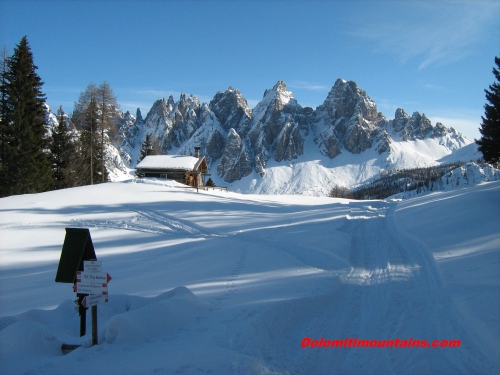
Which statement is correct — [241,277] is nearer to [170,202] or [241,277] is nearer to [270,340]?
[270,340]

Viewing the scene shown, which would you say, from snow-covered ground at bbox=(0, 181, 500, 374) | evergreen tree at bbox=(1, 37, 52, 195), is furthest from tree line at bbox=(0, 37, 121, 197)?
snow-covered ground at bbox=(0, 181, 500, 374)

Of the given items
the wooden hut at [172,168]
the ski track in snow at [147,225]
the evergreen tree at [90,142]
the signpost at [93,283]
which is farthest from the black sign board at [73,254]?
the wooden hut at [172,168]

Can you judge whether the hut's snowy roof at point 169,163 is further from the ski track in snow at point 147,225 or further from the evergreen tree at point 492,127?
the evergreen tree at point 492,127

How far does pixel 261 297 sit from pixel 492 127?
83.1 ft

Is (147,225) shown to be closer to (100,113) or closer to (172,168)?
(100,113)

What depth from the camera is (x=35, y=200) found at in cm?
2258

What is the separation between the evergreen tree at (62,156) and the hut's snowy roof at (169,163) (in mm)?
9469

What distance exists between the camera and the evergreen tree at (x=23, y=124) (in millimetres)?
24797

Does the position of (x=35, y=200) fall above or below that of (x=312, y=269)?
above

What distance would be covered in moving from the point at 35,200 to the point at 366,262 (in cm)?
2238

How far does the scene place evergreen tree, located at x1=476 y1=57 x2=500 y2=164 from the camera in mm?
23344

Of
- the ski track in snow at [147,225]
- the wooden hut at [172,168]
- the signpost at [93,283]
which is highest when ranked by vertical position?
the wooden hut at [172,168]

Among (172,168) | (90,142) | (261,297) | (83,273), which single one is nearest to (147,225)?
(261,297)

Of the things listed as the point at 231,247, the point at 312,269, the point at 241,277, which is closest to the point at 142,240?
the point at 231,247
